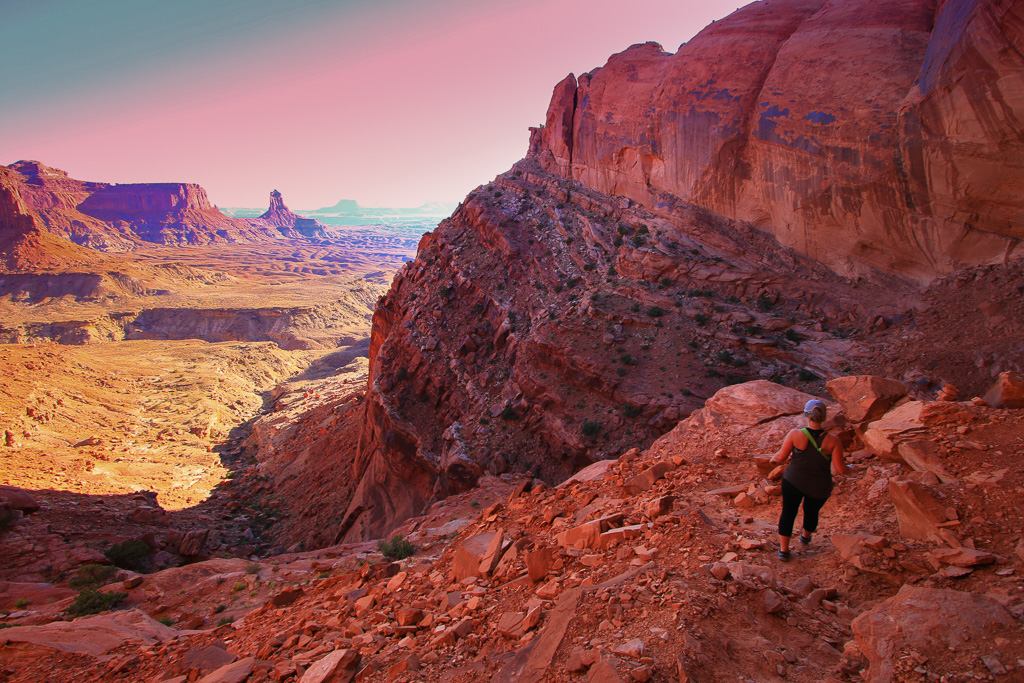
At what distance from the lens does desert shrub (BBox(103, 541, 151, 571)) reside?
48.2ft

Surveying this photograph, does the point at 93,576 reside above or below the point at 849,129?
below

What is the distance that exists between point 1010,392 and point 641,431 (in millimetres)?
→ 10573

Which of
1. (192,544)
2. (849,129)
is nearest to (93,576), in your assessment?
(192,544)

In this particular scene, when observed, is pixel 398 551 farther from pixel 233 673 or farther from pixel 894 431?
pixel 894 431

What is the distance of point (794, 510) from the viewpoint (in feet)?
17.1

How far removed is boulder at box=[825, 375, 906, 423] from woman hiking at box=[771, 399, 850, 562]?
2559 mm

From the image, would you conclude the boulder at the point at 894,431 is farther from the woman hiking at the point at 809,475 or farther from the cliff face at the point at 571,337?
the cliff face at the point at 571,337

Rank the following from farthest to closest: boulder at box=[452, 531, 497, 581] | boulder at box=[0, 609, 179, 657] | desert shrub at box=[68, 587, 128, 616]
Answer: desert shrub at box=[68, 587, 128, 616], boulder at box=[0, 609, 179, 657], boulder at box=[452, 531, 497, 581]

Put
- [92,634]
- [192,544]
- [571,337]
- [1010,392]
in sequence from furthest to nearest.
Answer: [571,337], [192,544], [92,634], [1010,392]

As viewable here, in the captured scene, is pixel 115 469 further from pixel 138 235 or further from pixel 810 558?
pixel 138 235

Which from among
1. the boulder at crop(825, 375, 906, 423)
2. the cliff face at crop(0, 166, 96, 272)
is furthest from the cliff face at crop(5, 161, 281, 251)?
the boulder at crop(825, 375, 906, 423)

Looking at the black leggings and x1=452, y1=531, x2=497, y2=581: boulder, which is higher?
the black leggings

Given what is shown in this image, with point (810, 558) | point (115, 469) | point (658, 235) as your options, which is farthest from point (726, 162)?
point (115, 469)

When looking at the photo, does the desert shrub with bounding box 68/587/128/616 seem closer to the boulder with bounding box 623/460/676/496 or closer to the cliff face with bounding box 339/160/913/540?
the cliff face with bounding box 339/160/913/540
